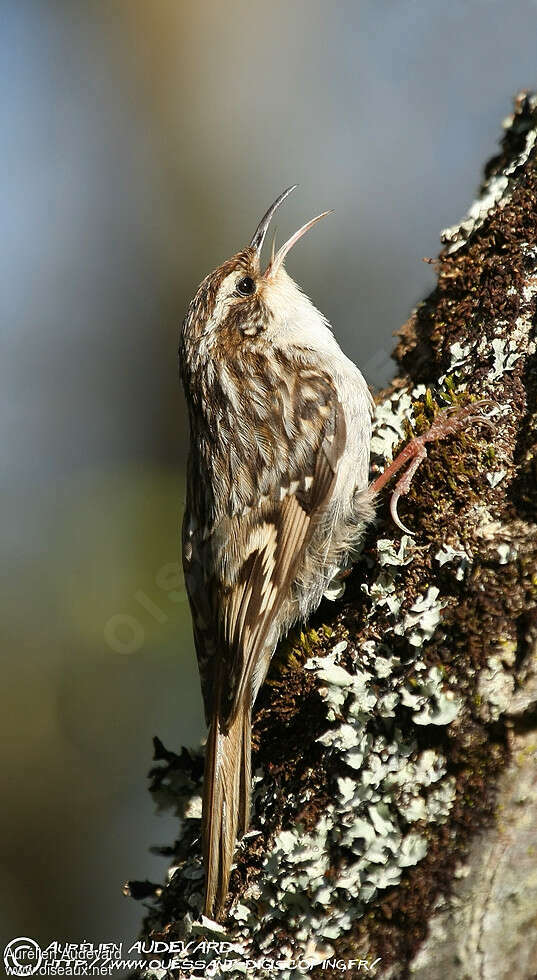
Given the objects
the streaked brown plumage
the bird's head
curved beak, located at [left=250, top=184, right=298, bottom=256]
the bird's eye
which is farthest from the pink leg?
curved beak, located at [left=250, top=184, right=298, bottom=256]

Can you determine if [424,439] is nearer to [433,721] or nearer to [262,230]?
[433,721]

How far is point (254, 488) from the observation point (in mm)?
2436

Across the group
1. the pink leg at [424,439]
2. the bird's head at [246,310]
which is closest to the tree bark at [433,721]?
the pink leg at [424,439]

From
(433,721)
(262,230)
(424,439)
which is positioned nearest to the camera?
(433,721)

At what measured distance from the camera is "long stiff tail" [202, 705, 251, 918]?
2.03 metres

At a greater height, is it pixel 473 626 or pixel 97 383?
pixel 97 383

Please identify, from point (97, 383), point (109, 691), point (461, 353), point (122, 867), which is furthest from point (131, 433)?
point (461, 353)

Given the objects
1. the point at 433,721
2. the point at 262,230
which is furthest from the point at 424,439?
the point at 262,230

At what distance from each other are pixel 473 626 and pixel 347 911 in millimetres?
691

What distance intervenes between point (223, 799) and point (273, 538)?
2.35ft

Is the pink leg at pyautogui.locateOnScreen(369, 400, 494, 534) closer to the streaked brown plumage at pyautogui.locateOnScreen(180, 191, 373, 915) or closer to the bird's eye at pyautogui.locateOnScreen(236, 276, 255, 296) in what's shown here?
the streaked brown plumage at pyautogui.locateOnScreen(180, 191, 373, 915)

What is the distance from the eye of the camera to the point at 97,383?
16.9ft

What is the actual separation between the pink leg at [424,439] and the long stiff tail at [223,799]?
0.70m

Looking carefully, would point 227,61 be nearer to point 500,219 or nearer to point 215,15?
point 215,15
